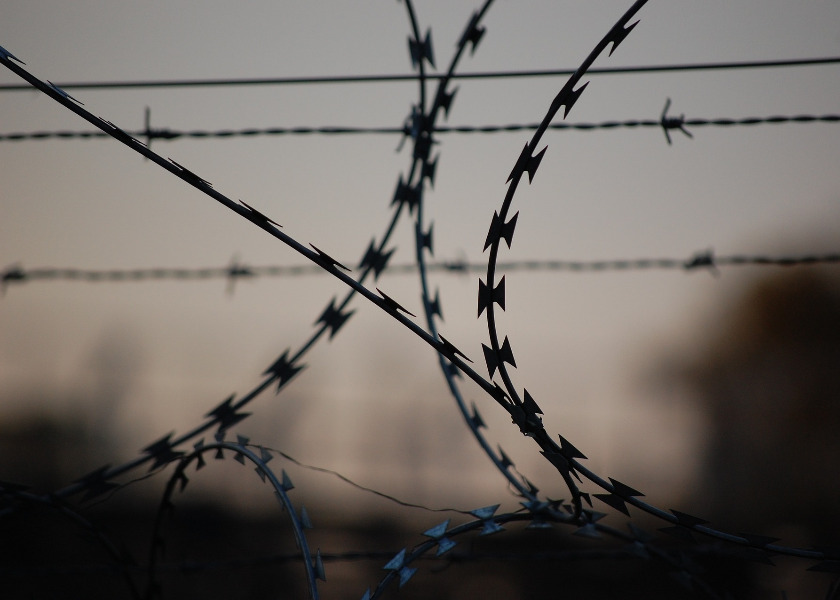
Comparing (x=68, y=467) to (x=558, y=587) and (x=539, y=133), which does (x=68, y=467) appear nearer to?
(x=558, y=587)

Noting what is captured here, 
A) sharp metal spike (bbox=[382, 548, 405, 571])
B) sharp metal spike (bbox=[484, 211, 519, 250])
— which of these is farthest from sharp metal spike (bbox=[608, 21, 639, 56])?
sharp metal spike (bbox=[382, 548, 405, 571])

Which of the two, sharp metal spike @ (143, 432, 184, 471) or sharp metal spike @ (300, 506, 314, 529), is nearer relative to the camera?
sharp metal spike @ (300, 506, 314, 529)

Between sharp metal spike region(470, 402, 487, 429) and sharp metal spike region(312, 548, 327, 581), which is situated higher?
sharp metal spike region(470, 402, 487, 429)

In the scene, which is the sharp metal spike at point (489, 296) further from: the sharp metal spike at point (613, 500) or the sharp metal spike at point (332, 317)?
the sharp metal spike at point (332, 317)

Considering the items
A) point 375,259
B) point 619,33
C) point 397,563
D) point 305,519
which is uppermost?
point 619,33

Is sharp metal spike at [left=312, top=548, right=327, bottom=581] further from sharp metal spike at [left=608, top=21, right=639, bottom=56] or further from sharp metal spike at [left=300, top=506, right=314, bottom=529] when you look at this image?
sharp metal spike at [left=608, top=21, right=639, bottom=56]

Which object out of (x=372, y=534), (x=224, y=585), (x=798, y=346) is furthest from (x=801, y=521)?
(x=224, y=585)

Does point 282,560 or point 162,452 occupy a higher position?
point 162,452

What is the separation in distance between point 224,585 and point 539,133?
10411 mm

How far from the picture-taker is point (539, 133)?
1.55m

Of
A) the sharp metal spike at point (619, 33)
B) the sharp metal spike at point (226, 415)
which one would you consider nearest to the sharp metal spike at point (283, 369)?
the sharp metal spike at point (226, 415)

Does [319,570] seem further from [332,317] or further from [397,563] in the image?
[332,317]

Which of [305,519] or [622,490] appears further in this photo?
[305,519]

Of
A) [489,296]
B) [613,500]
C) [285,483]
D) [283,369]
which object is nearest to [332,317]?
A: [283,369]
